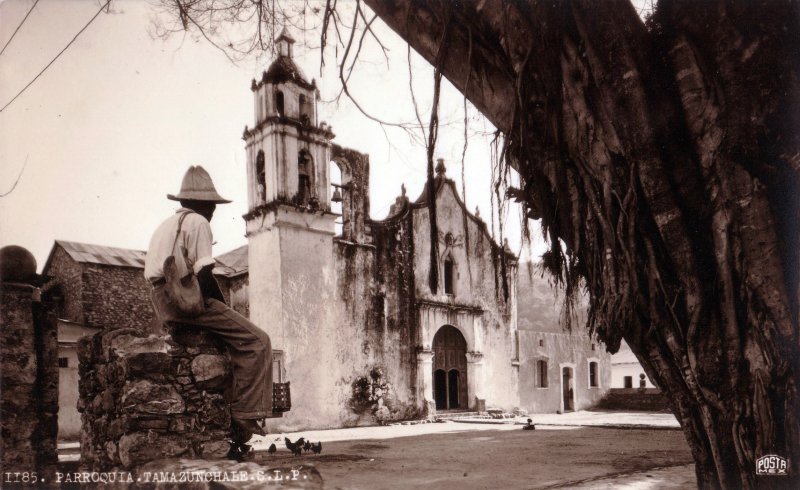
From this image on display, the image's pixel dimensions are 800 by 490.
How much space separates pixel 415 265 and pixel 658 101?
16700 mm

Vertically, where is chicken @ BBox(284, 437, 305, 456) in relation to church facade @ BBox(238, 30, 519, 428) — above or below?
below

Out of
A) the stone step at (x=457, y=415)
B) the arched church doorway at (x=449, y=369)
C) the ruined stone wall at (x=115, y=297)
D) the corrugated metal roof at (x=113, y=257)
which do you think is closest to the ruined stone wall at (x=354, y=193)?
the arched church doorway at (x=449, y=369)

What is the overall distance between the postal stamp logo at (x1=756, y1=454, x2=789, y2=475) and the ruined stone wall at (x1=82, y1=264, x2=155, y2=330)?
18.4 metres

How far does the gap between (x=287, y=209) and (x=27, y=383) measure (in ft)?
34.1

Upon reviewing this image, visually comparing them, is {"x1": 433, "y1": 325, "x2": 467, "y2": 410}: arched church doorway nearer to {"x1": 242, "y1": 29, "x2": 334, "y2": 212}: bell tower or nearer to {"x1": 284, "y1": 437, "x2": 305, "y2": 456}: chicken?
{"x1": 242, "y1": 29, "x2": 334, "y2": 212}: bell tower

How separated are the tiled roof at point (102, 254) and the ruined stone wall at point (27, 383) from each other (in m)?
14.0

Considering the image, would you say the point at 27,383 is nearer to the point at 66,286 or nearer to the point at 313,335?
the point at 313,335

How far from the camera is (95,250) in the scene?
67.7 ft

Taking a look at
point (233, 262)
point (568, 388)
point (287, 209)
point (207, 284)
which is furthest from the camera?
point (568, 388)

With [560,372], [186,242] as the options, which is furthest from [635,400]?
[186,242]

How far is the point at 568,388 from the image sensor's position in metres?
24.8

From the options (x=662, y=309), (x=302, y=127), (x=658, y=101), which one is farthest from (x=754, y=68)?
(x=302, y=127)

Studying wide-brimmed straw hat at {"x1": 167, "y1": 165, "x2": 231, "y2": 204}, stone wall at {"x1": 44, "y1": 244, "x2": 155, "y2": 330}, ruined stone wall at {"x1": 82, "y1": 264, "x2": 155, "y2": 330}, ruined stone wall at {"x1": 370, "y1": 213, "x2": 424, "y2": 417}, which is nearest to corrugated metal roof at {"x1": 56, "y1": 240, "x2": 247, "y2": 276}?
stone wall at {"x1": 44, "y1": 244, "x2": 155, "y2": 330}

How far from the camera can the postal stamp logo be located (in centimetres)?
270
